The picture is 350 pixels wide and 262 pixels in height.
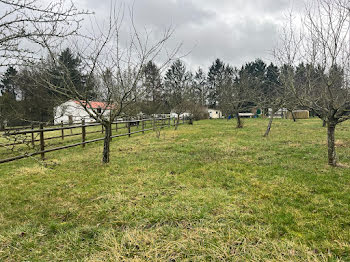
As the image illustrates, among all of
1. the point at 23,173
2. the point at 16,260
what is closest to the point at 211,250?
the point at 16,260

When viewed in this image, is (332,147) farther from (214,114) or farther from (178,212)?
(214,114)

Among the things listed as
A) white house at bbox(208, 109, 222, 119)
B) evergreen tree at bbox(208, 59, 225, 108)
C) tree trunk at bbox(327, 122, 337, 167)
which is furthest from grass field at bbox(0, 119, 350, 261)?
evergreen tree at bbox(208, 59, 225, 108)

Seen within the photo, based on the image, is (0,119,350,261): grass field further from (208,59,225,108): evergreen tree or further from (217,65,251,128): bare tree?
(208,59,225,108): evergreen tree

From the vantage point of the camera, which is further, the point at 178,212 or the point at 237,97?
the point at 237,97

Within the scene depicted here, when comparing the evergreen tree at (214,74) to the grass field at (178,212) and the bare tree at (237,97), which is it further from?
the grass field at (178,212)

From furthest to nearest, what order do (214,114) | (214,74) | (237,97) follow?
(214,74) < (214,114) < (237,97)

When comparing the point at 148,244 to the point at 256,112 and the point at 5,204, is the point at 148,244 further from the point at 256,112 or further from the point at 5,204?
the point at 256,112

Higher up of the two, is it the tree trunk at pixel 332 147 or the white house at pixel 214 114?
the white house at pixel 214 114

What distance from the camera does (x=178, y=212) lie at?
295cm

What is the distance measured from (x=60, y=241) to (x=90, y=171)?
2.90m

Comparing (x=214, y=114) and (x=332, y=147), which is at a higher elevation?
(x=214, y=114)

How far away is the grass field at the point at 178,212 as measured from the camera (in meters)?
2.15

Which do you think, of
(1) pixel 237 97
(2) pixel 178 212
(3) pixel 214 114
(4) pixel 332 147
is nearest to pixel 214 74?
(3) pixel 214 114

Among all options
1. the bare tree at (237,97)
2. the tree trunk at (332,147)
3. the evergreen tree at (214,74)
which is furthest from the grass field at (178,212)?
the evergreen tree at (214,74)
